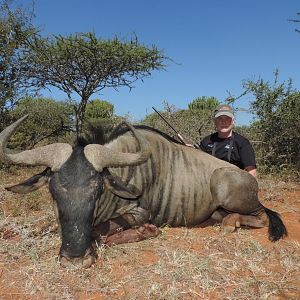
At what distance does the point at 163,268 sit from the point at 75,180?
84cm

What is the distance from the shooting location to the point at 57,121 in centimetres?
1059

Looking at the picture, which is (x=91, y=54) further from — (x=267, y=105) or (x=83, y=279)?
(x=83, y=279)

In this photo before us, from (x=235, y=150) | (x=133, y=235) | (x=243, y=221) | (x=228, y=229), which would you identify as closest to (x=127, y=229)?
(x=133, y=235)

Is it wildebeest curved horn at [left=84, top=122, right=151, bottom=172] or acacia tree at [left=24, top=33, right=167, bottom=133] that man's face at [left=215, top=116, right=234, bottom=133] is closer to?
wildebeest curved horn at [left=84, top=122, right=151, bottom=172]

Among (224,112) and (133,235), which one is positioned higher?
(224,112)

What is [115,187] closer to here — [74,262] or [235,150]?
[74,262]

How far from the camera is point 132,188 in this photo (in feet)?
11.5

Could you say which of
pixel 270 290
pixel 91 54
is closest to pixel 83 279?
pixel 270 290

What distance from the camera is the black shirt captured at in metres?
4.25

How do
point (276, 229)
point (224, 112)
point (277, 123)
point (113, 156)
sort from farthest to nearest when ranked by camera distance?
point (277, 123) → point (224, 112) → point (276, 229) → point (113, 156)

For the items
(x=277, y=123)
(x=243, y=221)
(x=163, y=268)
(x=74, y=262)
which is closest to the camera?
(x=74, y=262)

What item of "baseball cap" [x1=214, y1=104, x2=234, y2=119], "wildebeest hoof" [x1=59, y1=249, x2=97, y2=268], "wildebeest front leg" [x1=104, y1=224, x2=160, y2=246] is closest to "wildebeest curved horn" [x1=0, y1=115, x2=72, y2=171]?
"wildebeest hoof" [x1=59, y1=249, x2=97, y2=268]

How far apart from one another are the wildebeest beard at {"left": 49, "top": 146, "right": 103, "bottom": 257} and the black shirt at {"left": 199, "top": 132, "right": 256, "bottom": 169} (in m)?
1.87

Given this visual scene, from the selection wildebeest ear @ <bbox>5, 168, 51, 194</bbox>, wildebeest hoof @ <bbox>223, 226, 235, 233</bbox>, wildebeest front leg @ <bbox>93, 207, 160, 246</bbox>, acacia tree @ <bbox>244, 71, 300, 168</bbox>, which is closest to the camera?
wildebeest ear @ <bbox>5, 168, 51, 194</bbox>
